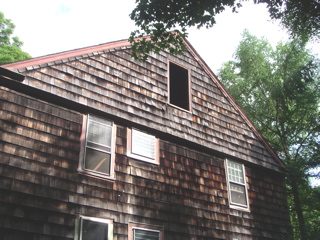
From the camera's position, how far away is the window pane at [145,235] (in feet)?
28.7

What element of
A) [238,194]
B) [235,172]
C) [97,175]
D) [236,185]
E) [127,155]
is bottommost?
[97,175]

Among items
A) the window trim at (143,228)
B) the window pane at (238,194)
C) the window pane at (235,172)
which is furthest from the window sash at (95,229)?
the window pane at (235,172)

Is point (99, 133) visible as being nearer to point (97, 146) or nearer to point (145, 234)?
point (97, 146)

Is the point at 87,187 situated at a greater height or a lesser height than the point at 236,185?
lesser

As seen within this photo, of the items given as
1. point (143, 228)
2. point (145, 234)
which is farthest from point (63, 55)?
point (145, 234)

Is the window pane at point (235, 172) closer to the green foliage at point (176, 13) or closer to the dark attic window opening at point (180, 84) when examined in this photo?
the dark attic window opening at point (180, 84)

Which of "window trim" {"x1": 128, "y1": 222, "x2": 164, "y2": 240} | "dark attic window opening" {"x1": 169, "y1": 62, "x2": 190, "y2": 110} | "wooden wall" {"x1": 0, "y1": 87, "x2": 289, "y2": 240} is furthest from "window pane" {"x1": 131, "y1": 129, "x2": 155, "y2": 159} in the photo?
"dark attic window opening" {"x1": 169, "y1": 62, "x2": 190, "y2": 110}

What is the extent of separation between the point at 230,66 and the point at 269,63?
3.09 meters

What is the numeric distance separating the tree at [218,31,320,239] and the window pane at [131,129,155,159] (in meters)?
12.1

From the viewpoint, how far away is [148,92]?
11.0 meters

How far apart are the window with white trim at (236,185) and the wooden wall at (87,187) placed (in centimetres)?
30

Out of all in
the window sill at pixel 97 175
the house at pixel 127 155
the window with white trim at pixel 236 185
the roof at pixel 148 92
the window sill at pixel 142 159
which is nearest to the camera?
the house at pixel 127 155

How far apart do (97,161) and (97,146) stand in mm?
405

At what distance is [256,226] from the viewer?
11891 mm
